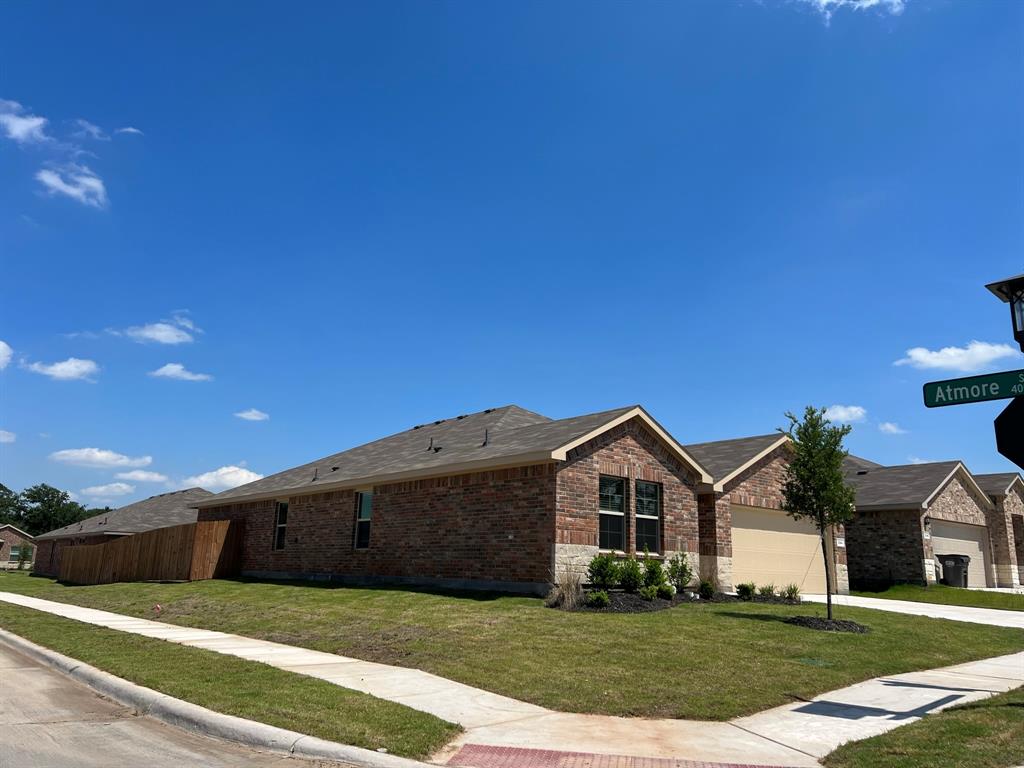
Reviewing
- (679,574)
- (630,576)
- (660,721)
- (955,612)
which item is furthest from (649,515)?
(660,721)

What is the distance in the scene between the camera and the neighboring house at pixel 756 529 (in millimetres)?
21109

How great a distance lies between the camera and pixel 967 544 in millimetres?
30531

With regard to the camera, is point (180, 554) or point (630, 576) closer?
point (630, 576)

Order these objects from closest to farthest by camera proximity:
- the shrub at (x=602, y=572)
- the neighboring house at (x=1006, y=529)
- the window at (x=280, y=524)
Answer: the shrub at (x=602, y=572)
the window at (x=280, y=524)
the neighboring house at (x=1006, y=529)

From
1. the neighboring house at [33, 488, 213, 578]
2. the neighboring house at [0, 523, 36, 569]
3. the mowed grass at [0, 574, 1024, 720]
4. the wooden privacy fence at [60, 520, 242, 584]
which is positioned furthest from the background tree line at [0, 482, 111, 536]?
the mowed grass at [0, 574, 1024, 720]

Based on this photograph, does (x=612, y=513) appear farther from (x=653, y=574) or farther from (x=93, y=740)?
(x=93, y=740)

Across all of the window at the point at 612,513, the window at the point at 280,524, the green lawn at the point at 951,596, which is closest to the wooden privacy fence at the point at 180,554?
the window at the point at 280,524

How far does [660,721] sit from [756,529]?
54.0 feet

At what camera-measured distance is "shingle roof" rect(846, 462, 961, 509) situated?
2745 centimetres

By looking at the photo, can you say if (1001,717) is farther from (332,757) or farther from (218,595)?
(218,595)

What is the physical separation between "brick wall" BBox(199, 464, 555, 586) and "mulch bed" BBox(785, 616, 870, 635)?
A: 16.5ft

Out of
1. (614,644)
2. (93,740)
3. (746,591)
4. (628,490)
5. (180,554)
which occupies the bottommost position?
(93,740)

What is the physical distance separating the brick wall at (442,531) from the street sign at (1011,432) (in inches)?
386

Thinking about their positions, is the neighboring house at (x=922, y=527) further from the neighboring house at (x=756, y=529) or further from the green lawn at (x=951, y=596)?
the neighboring house at (x=756, y=529)
